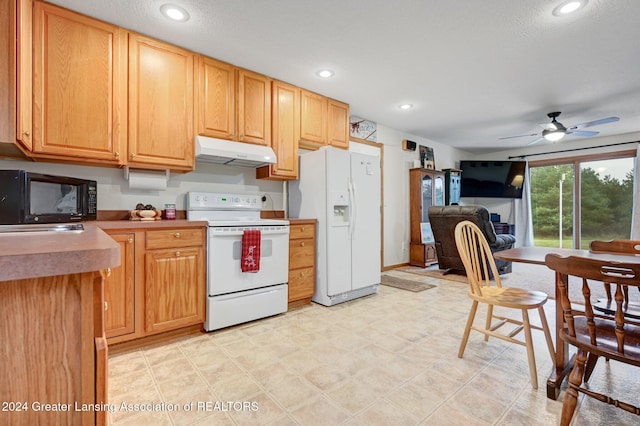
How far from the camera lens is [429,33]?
2.39m

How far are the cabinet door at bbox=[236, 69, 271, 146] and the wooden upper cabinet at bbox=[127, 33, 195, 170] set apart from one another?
1.49 ft

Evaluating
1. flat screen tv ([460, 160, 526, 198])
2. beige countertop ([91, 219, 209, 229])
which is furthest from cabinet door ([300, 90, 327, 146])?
flat screen tv ([460, 160, 526, 198])

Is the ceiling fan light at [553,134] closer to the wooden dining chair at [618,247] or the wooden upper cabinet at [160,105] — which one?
the wooden dining chair at [618,247]

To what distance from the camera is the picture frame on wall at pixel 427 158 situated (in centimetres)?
562

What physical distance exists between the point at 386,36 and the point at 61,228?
8.34 feet

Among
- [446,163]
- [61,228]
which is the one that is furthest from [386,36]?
[446,163]

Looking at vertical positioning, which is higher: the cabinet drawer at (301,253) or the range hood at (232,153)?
the range hood at (232,153)

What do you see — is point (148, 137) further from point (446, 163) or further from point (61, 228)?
point (446, 163)

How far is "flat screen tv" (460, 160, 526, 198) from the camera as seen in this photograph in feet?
21.1

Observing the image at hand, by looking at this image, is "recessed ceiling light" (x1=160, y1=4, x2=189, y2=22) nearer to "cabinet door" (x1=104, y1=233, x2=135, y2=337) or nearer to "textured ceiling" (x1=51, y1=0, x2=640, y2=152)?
"textured ceiling" (x1=51, y1=0, x2=640, y2=152)

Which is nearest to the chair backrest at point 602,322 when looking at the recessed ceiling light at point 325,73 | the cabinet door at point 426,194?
the recessed ceiling light at point 325,73

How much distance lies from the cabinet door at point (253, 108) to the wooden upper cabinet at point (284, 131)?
0.25 feet

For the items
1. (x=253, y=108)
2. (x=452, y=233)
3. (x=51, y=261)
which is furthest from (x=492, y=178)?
(x=51, y=261)

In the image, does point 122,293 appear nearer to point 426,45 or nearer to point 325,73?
point 325,73
